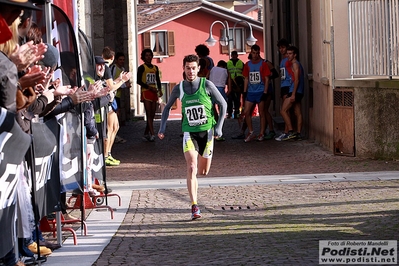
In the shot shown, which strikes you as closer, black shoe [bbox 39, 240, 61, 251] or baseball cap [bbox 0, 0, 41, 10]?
baseball cap [bbox 0, 0, 41, 10]

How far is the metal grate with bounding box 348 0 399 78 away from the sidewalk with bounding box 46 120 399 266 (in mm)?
1558

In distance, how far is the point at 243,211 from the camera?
1114 cm

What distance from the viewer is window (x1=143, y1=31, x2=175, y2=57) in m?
→ 72.9

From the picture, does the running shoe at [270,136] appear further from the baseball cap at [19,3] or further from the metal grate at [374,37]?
the baseball cap at [19,3]

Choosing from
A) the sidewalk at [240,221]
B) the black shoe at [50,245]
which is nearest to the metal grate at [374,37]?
the sidewalk at [240,221]

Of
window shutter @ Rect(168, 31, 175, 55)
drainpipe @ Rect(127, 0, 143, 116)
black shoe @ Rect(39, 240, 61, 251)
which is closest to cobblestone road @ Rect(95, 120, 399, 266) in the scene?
black shoe @ Rect(39, 240, 61, 251)

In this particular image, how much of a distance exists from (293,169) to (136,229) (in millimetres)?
6038

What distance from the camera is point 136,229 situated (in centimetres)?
1006

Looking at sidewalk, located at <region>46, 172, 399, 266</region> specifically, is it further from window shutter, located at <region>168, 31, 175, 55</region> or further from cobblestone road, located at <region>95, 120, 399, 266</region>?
window shutter, located at <region>168, 31, 175, 55</region>

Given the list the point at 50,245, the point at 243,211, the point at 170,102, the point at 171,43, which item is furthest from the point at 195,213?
the point at 171,43

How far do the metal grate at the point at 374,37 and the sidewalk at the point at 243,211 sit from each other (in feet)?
5.11

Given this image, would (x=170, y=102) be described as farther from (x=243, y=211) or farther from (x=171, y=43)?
(x=171, y=43)

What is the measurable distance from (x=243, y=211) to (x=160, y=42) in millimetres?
62873

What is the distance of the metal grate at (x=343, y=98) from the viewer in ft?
56.6
